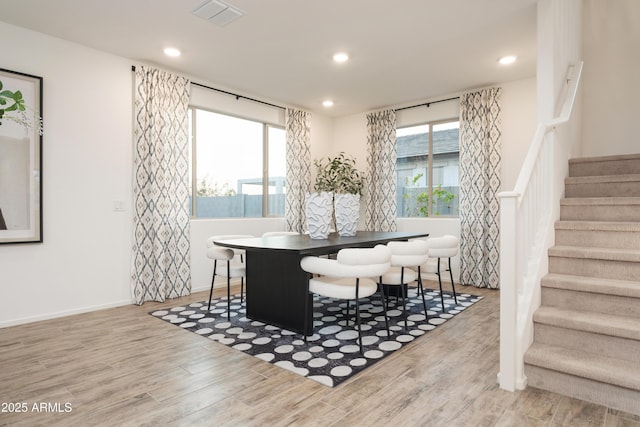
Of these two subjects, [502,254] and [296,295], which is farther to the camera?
[296,295]

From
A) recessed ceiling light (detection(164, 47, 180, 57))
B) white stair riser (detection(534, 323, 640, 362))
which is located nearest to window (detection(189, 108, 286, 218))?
recessed ceiling light (detection(164, 47, 180, 57))

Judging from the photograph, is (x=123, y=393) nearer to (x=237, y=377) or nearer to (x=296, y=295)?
(x=237, y=377)

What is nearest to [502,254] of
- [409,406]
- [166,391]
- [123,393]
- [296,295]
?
[409,406]

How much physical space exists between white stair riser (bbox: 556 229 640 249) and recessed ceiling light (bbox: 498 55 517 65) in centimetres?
228

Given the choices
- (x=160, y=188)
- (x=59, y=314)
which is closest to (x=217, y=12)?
(x=160, y=188)

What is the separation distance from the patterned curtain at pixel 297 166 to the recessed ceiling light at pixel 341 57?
184cm

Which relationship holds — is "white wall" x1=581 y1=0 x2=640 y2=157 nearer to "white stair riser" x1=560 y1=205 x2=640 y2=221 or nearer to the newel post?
"white stair riser" x1=560 y1=205 x2=640 y2=221

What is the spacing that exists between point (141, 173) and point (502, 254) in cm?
369

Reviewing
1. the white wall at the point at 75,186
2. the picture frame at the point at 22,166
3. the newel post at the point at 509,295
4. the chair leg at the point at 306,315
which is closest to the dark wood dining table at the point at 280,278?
the chair leg at the point at 306,315

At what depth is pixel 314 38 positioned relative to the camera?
3.59m

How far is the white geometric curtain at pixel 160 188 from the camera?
405 cm

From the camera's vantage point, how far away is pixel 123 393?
2.02 metres

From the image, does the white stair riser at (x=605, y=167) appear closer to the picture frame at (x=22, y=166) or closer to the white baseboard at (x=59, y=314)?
the white baseboard at (x=59, y=314)

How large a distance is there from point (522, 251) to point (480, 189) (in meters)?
2.82
